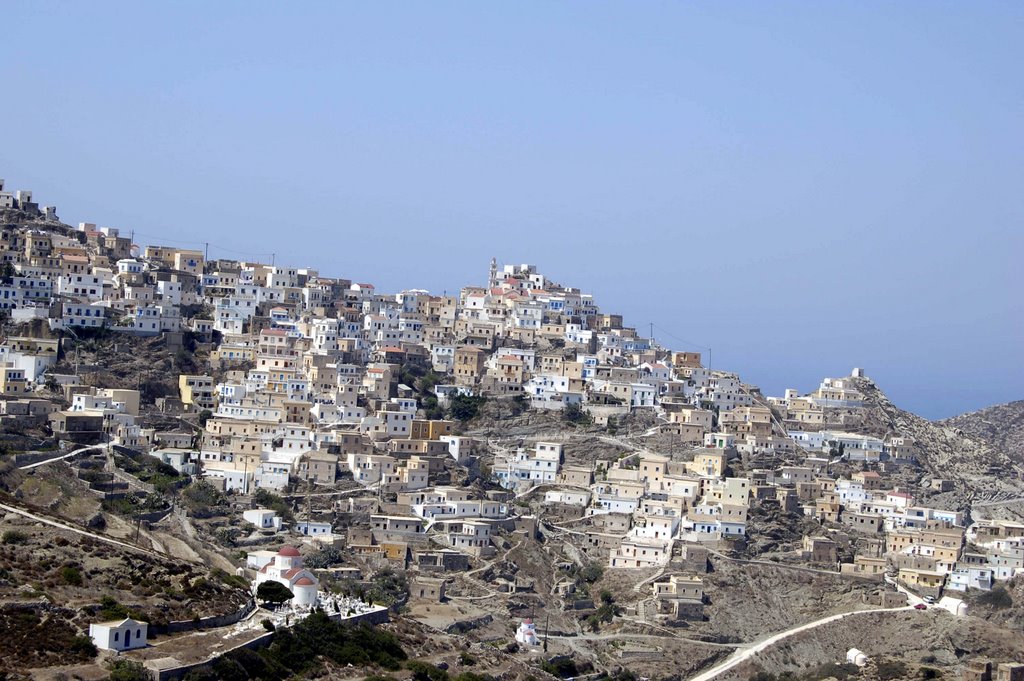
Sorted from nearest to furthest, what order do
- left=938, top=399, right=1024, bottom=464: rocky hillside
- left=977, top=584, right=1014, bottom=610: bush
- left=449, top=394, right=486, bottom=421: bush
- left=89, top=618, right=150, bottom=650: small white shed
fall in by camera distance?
left=89, top=618, right=150, bottom=650: small white shed, left=977, top=584, right=1014, bottom=610: bush, left=449, top=394, right=486, bottom=421: bush, left=938, top=399, right=1024, bottom=464: rocky hillside

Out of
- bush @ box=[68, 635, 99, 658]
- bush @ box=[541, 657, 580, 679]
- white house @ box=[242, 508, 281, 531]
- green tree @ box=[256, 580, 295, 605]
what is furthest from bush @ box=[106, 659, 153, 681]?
white house @ box=[242, 508, 281, 531]

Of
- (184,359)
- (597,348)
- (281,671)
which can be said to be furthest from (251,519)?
(597,348)

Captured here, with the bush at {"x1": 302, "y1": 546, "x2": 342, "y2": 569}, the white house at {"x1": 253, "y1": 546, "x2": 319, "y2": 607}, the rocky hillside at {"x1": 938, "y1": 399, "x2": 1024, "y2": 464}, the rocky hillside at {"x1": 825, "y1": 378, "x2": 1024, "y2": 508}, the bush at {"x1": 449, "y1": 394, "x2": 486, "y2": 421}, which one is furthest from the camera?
the rocky hillside at {"x1": 938, "y1": 399, "x2": 1024, "y2": 464}

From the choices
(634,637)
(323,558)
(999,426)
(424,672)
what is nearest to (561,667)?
(634,637)

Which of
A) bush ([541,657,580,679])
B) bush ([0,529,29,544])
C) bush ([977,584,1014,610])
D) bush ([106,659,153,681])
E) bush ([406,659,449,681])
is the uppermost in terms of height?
bush ([0,529,29,544])

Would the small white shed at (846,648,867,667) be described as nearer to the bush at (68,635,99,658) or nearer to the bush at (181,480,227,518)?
the bush at (181,480,227,518)

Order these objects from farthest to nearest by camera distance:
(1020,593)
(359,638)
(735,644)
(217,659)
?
1. (1020,593)
2. (735,644)
3. (359,638)
4. (217,659)

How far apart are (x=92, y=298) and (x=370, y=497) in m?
17.1

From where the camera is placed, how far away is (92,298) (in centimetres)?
7256

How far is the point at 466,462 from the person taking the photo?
66.4m

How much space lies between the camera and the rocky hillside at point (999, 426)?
84875mm

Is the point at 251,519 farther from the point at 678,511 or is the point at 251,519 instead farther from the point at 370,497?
the point at 678,511

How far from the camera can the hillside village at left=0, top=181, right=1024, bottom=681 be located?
57.0 metres

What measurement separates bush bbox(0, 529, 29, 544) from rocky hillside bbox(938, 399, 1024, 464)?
1977 inches
